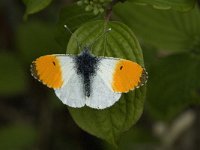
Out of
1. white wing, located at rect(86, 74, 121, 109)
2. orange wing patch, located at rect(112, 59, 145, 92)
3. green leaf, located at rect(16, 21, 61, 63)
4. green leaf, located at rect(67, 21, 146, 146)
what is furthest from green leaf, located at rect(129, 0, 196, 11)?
green leaf, located at rect(16, 21, 61, 63)

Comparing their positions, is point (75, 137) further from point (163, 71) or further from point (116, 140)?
point (116, 140)

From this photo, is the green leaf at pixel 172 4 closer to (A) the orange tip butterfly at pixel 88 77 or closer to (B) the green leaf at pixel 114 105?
(B) the green leaf at pixel 114 105

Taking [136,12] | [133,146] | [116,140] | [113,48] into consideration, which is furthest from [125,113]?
[133,146]

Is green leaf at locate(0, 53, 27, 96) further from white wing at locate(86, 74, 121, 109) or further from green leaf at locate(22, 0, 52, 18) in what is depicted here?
white wing at locate(86, 74, 121, 109)

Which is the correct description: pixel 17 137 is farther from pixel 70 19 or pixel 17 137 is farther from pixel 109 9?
pixel 109 9

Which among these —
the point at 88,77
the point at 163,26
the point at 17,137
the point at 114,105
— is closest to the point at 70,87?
the point at 88,77

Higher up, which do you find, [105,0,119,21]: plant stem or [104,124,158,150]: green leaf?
[105,0,119,21]: plant stem

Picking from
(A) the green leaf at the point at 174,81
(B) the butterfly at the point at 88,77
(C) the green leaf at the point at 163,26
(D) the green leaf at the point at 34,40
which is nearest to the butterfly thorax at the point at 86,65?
(B) the butterfly at the point at 88,77

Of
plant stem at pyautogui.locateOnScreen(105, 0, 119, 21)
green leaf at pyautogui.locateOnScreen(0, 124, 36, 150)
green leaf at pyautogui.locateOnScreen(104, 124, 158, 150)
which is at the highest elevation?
plant stem at pyautogui.locateOnScreen(105, 0, 119, 21)
